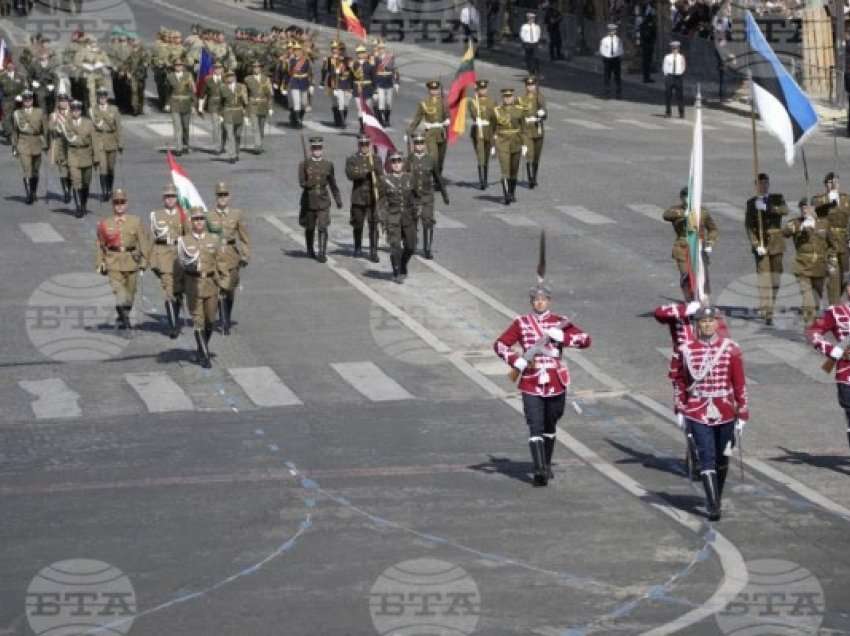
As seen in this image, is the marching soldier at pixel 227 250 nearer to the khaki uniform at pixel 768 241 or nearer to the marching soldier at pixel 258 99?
the khaki uniform at pixel 768 241

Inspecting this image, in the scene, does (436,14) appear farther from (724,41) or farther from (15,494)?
(15,494)

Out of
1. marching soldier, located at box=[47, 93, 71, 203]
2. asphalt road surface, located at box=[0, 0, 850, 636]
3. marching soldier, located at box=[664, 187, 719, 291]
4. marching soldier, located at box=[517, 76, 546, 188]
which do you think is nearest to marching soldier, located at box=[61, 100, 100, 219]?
marching soldier, located at box=[47, 93, 71, 203]

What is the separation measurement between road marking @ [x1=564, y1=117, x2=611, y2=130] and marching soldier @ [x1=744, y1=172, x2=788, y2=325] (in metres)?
19.6

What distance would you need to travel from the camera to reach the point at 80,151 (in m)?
36.4

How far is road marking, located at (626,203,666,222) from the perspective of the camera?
121 ft

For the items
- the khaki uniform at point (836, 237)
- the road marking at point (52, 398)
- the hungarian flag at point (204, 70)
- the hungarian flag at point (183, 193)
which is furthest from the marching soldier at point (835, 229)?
the hungarian flag at point (204, 70)

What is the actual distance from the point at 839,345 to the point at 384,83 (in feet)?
89.1

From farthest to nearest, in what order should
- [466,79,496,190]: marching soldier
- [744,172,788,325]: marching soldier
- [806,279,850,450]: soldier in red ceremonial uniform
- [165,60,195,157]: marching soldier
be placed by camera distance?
[165,60,195,157]: marching soldier, [466,79,496,190]: marching soldier, [744,172,788,325]: marching soldier, [806,279,850,450]: soldier in red ceremonial uniform

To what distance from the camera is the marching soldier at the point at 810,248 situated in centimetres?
2836

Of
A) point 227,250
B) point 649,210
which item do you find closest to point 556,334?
point 227,250

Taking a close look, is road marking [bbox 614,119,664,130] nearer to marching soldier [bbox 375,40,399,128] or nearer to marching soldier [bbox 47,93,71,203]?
marching soldier [bbox 375,40,399,128]

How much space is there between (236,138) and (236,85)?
3.09 ft

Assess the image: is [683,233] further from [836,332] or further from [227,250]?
[836,332]

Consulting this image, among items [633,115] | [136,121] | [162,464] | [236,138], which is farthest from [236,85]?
[162,464]
